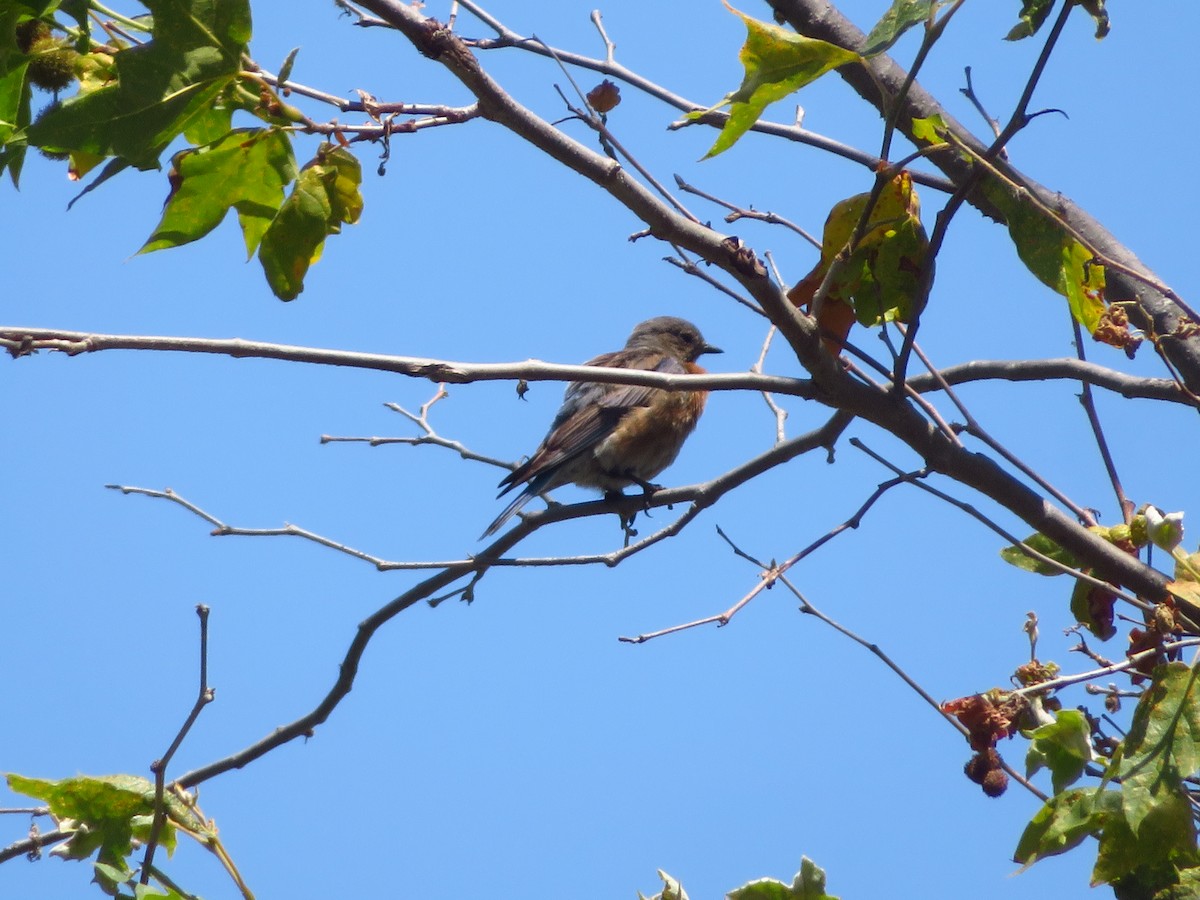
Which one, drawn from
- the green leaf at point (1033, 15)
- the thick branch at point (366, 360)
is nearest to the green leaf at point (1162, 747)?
the thick branch at point (366, 360)

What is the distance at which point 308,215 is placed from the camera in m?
2.94

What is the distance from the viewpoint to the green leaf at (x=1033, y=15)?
7.29 ft

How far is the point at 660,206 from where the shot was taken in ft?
9.09

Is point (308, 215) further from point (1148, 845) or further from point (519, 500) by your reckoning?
point (519, 500)

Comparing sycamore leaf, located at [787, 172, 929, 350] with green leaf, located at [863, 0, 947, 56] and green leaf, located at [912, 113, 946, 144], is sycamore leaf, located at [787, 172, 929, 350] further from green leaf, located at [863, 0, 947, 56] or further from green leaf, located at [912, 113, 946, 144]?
green leaf, located at [863, 0, 947, 56]

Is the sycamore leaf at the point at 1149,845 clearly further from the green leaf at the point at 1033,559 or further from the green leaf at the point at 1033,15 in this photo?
the green leaf at the point at 1033,15

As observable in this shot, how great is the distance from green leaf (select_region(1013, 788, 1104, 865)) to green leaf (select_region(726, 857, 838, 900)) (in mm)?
436

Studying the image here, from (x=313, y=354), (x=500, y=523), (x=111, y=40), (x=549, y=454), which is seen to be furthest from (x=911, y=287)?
Result: (x=549, y=454)

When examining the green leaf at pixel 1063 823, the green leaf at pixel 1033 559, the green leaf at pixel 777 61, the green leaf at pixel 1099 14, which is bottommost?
the green leaf at pixel 1063 823

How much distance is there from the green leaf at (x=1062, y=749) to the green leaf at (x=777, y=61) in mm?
1413

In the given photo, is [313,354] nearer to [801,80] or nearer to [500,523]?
[801,80]

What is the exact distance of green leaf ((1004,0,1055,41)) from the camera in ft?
7.29

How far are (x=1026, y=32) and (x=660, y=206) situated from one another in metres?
0.86

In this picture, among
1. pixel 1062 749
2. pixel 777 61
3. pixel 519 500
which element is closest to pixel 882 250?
pixel 777 61
